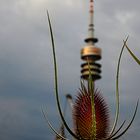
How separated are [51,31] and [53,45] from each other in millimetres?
146

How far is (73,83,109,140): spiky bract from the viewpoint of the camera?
4.71 m

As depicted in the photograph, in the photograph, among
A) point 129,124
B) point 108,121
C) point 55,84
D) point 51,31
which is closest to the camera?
point 51,31

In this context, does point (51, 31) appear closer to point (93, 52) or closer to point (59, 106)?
point (59, 106)

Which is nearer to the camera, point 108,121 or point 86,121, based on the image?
point 86,121

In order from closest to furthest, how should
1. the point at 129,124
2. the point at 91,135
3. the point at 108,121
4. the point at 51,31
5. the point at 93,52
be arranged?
the point at 51,31 → the point at 91,135 → the point at 129,124 → the point at 108,121 → the point at 93,52

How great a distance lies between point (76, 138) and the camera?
14.8 feet

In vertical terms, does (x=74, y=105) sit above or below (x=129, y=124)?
above

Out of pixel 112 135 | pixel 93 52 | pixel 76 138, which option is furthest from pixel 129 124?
pixel 93 52

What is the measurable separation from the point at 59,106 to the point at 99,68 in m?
91.1

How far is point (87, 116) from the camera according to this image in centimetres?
481

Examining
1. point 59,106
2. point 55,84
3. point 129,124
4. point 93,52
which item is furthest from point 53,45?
point 93,52

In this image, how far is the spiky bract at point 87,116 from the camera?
15.5 feet

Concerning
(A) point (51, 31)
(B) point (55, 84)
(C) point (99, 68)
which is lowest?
(B) point (55, 84)

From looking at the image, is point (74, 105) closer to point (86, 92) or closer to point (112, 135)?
point (86, 92)
